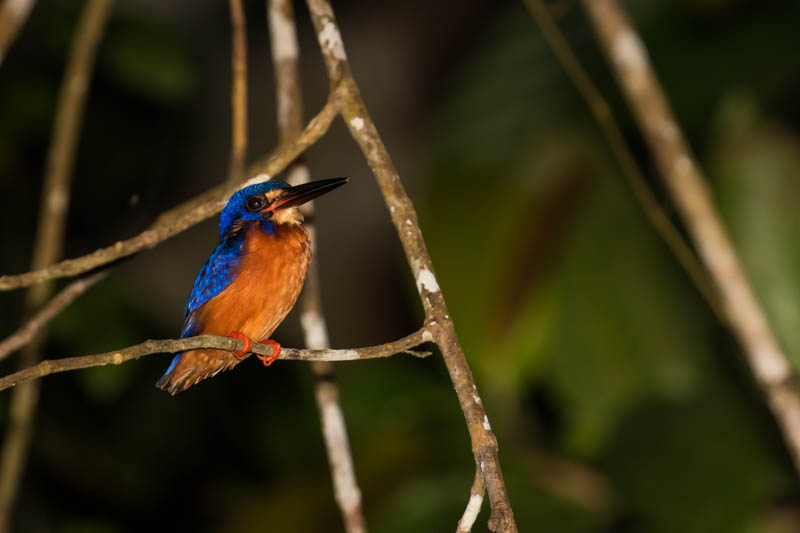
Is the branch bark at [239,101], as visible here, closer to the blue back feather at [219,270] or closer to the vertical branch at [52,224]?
the blue back feather at [219,270]

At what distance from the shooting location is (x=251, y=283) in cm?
181

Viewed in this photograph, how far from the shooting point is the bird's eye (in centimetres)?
198

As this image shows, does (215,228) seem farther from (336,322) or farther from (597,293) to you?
(597,293)

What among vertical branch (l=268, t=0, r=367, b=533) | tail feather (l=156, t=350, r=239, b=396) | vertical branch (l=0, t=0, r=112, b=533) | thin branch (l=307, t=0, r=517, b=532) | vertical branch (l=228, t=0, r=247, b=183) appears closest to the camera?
thin branch (l=307, t=0, r=517, b=532)

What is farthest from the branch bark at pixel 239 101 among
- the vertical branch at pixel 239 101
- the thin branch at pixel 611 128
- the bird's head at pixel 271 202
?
the thin branch at pixel 611 128

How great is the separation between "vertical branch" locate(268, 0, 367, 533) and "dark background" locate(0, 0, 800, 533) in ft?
2.61

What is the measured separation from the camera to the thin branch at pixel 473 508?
4.32 feet

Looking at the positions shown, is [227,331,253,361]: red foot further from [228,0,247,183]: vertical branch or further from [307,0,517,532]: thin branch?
[228,0,247,183]: vertical branch

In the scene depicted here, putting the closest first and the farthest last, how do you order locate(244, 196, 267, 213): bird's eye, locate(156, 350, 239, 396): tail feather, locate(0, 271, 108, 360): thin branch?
1. locate(156, 350, 239, 396): tail feather
2. locate(0, 271, 108, 360): thin branch
3. locate(244, 196, 267, 213): bird's eye

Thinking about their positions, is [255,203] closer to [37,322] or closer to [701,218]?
[37,322]

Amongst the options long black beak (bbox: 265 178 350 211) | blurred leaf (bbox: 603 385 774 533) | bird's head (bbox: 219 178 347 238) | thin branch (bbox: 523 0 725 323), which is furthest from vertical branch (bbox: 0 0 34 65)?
blurred leaf (bbox: 603 385 774 533)

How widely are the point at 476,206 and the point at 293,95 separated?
1.35 m

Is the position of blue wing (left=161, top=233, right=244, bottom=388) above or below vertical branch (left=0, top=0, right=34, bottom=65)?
below

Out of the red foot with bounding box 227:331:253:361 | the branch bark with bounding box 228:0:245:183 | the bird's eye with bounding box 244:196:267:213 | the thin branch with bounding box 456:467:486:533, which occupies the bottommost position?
the thin branch with bounding box 456:467:486:533
